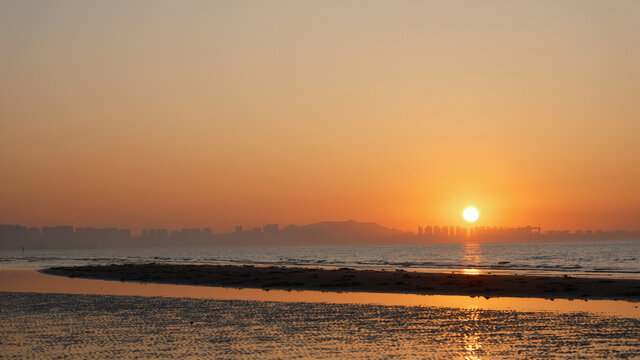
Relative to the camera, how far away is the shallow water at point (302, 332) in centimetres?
2200

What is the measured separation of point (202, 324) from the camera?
29375 millimetres

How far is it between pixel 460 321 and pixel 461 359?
32.4ft

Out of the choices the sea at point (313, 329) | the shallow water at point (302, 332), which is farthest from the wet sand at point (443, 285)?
the shallow water at point (302, 332)

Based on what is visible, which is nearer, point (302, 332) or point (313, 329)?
point (302, 332)

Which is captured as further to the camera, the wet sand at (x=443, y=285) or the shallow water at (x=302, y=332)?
the wet sand at (x=443, y=285)

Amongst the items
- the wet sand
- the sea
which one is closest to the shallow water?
the sea

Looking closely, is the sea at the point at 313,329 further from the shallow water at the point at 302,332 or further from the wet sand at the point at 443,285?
the wet sand at the point at 443,285

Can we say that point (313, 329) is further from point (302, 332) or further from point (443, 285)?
point (443, 285)

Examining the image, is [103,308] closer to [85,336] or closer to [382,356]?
[85,336]

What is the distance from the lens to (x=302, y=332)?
26.7 metres

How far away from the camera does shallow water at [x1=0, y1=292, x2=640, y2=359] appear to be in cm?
2200

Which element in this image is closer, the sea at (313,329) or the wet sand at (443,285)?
the sea at (313,329)

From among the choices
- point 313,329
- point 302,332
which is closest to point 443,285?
point 313,329

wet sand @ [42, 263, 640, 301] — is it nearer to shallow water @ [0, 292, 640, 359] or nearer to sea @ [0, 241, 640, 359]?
sea @ [0, 241, 640, 359]
